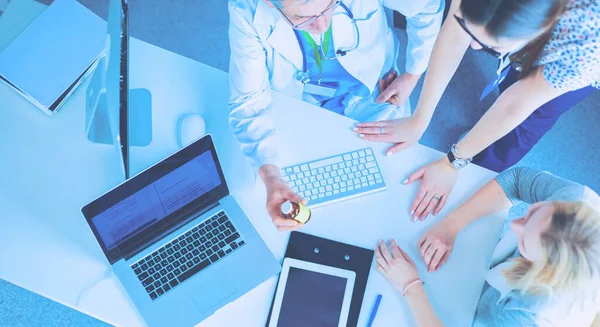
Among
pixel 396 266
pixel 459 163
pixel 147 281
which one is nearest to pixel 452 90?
pixel 459 163

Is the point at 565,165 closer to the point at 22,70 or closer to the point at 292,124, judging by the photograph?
the point at 292,124

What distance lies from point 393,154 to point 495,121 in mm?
280

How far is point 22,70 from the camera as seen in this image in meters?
1.39

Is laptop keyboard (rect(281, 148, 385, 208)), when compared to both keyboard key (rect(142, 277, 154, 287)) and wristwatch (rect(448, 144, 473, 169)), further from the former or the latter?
keyboard key (rect(142, 277, 154, 287))

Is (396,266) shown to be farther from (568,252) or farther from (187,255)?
(187,255)

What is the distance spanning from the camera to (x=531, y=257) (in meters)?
1.19

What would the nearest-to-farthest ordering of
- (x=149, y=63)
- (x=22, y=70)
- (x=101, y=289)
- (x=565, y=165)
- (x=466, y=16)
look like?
(x=466, y=16), (x=101, y=289), (x=22, y=70), (x=149, y=63), (x=565, y=165)

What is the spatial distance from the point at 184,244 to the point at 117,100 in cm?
41

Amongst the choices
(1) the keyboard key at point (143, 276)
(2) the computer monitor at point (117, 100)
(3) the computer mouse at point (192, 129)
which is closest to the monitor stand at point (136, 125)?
(2) the computer monitor at point (117, 100)

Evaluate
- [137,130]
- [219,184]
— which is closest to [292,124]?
[219,184]

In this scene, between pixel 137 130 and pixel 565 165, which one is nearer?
pixel 137 130

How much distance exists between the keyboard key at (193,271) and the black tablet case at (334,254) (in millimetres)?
197

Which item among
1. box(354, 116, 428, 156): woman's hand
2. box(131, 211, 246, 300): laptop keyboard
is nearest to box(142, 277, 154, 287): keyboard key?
box(131, 211, 246, 300): laptop keyboard

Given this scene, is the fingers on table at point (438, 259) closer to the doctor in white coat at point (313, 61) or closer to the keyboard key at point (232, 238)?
the doctor in white coat at point (313, 61)
